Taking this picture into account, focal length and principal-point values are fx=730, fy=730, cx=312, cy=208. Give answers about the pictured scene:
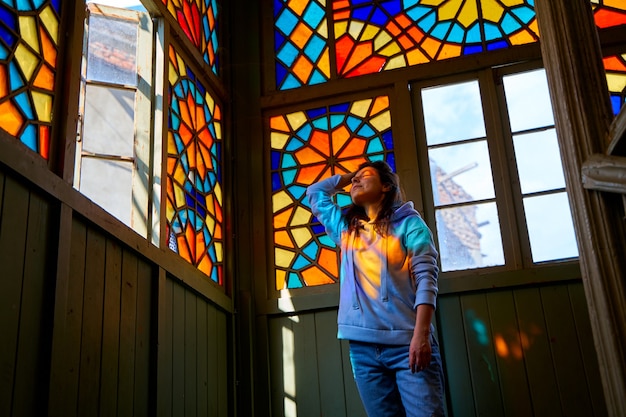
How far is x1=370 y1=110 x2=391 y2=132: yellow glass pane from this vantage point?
3814 mm

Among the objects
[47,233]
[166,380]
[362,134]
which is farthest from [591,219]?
[362,134]

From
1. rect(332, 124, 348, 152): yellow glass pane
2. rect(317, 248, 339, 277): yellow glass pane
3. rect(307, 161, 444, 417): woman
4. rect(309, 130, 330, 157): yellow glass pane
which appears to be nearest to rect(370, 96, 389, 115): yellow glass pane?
rect(332, 124, 348, 152): yellow glass pane

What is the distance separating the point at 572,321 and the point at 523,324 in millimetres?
211

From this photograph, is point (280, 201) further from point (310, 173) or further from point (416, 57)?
point (416, 57)

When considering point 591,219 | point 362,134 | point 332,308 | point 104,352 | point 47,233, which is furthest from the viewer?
point 362,134

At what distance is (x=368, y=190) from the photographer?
9.57 feet

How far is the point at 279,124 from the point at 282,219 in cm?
56

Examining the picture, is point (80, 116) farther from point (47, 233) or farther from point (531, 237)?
point (531, 237)

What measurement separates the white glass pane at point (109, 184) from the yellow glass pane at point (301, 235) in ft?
3.36

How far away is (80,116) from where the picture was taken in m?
2.82

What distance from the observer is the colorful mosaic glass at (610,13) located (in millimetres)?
3691

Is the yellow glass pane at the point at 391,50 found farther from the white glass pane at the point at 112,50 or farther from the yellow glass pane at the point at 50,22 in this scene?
the yellow glass pane at the point at 50,22

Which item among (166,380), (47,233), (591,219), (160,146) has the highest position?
A: (160,146)

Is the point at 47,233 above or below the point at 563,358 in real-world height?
above
